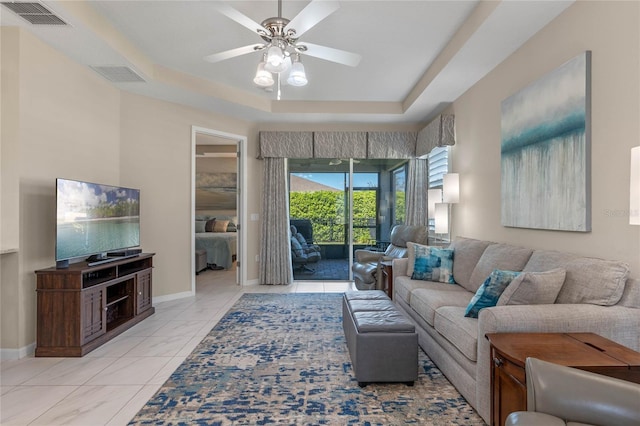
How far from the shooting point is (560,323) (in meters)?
1.88

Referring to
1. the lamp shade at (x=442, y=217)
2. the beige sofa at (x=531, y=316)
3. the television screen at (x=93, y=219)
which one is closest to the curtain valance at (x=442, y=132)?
the lamp shade at (x=442, y=217)

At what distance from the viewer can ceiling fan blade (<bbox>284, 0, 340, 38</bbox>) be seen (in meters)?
2.12

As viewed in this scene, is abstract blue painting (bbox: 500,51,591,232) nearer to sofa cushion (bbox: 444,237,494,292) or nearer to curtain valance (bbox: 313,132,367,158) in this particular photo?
sofa cushion (bbox: 444,237,494,292)

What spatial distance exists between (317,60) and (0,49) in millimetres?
2851

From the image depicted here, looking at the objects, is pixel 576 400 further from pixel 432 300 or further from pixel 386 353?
pixel 432 300

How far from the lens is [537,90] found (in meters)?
2.75

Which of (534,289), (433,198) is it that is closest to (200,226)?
(433,198)

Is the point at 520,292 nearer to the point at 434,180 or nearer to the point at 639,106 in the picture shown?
the point at 639,106

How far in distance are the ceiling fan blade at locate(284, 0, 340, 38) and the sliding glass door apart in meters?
3.62

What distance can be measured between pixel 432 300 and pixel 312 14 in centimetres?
235

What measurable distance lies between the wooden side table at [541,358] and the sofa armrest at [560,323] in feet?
0.14

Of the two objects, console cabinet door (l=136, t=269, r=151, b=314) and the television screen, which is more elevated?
the television screen

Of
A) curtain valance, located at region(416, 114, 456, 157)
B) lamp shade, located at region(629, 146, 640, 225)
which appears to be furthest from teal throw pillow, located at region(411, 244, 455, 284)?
lamp shade, located at region(629, 146, 640, 225)

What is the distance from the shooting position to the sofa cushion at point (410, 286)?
337cm
